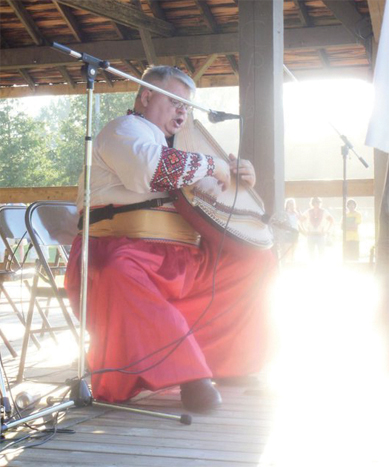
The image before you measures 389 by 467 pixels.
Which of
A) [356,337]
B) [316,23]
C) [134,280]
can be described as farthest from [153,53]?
[134,280]

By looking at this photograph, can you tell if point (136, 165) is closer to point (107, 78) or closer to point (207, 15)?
point (207, 15)

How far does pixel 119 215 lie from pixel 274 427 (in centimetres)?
90

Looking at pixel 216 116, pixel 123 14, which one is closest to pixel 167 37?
pixel 123 14

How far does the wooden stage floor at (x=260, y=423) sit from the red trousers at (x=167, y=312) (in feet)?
0.30

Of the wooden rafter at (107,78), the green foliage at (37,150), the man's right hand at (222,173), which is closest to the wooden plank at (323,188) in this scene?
the wooden rafter at (107,78)

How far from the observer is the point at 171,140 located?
9.30 feet

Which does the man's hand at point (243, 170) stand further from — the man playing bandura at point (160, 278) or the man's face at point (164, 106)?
the man's face at point (164, 106)

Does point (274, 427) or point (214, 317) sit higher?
point (214, 317)

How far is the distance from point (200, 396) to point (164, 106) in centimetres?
99

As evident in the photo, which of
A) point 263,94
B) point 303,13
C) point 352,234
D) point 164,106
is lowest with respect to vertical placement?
point 352,234

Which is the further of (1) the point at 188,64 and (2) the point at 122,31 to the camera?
(1) the point at 188,64

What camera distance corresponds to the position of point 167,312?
2.48 metres

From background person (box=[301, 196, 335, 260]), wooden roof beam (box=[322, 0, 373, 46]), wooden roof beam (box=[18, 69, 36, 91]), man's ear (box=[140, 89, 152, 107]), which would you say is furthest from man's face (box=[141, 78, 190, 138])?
background person (box=[301, 196, 335, 260])

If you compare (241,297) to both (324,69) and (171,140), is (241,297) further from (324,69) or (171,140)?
(324,69)
